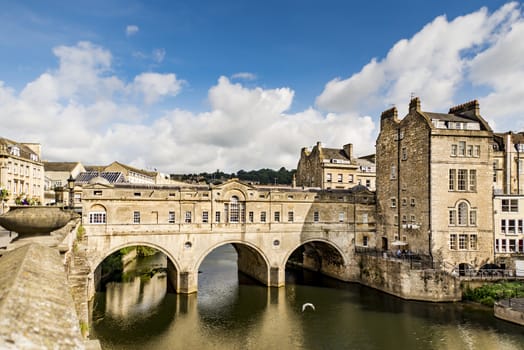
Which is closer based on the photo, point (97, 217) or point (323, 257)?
point (97, 217)

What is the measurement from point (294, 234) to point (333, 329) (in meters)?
12.6

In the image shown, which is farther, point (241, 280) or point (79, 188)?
point (241, 280)

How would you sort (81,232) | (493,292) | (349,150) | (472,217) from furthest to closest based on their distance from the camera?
(349,150) → (472,217) → (493,292) → (81,232)

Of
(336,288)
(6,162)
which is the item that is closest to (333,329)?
(336,288)

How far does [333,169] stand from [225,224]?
2257 centimetres

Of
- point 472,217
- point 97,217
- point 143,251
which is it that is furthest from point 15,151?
point 472,217

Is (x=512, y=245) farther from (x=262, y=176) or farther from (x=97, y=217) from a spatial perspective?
(x=262, y=176)

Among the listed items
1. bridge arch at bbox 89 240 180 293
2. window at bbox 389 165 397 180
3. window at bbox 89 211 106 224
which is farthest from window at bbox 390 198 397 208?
window at bbox 89 211 106 224

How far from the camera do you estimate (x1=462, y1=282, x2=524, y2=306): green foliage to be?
28125 mm

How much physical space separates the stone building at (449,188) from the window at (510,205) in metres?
1.64

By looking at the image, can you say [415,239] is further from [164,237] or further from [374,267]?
[164,237]

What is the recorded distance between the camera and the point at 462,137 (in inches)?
1330

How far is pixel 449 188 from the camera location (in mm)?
33406

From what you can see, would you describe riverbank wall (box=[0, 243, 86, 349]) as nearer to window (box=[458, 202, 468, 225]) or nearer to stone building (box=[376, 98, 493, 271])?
stone building (box=[376, 98, 493, 271])
